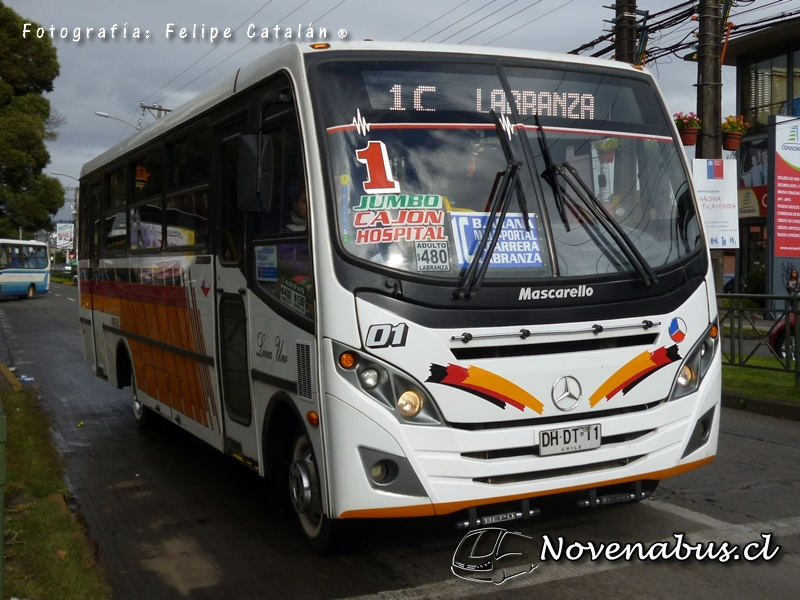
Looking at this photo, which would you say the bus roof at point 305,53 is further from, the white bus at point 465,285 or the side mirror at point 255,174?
the side mirror at point 255,174

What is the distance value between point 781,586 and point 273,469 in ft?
9.89

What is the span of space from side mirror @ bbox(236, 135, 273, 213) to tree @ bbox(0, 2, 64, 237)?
36.5 m

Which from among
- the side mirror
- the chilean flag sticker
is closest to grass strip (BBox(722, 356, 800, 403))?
the chilean flag sticker

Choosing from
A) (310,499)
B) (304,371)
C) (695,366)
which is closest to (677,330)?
(695,366)

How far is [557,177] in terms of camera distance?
515 centimetres

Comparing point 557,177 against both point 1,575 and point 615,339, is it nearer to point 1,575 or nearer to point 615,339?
point 615,339

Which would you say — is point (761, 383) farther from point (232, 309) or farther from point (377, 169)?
point (377, 169)

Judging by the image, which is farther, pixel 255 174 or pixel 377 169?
pixel 255 174

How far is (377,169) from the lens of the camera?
490 centimetres

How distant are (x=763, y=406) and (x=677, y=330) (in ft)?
18.7

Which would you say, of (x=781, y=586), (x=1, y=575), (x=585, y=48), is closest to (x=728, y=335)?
(x=585, y=48)

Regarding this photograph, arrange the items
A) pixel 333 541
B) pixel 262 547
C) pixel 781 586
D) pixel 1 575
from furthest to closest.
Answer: pixel 262 547 → pixel 333 541 → pixel 781 586 → pixel 1 575

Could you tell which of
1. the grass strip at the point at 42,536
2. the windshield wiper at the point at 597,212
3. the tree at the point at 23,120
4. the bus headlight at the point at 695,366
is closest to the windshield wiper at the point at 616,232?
the windshield wiper at the point at 597,212

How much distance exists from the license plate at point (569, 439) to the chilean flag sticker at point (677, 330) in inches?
28.5
